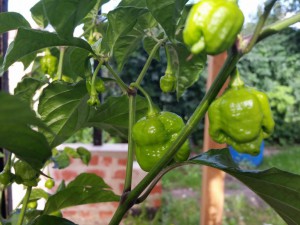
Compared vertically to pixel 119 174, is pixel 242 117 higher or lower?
higher

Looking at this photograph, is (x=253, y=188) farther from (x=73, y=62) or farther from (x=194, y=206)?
(x=194, y=206)

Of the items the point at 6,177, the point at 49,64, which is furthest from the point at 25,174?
the point at 49,64

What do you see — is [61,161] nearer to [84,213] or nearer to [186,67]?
[186,67]

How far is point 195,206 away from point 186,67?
2679 mm

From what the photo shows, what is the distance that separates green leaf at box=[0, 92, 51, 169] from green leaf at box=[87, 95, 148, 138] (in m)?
0.22

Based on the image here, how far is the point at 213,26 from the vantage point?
34 cm

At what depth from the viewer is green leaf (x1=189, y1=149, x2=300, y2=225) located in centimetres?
46

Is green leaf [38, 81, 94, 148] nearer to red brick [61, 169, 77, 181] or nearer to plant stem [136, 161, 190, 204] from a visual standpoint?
plant stem [136, 161, 190, 204]

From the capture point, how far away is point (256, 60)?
420 cm

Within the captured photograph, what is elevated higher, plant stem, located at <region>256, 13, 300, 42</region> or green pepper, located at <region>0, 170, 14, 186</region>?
plant stem, located at <region>256, 13, 300, 42</region>

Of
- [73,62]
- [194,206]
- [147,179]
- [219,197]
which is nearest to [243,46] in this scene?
[147,179]

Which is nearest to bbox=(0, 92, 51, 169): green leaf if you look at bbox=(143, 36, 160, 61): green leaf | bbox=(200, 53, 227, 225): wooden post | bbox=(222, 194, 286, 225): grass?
bbox=(143, 36, 160, 61): green leaf

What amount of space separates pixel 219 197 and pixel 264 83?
2701 mm

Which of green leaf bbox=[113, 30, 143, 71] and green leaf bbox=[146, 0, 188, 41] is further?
green leaf bbox=[113, 30, 143, 71]
